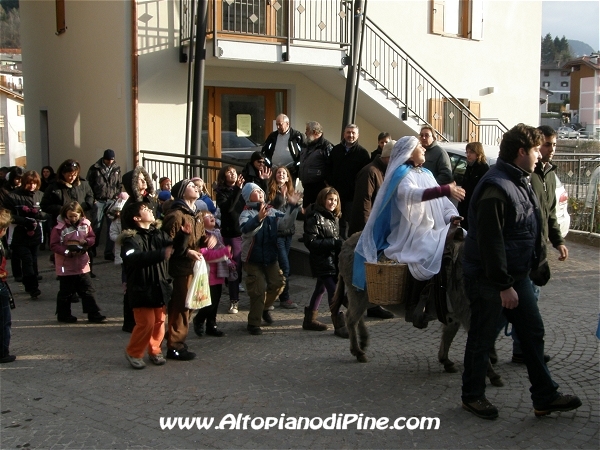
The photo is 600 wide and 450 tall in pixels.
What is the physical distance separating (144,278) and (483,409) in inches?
122

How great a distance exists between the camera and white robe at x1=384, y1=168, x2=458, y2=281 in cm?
564

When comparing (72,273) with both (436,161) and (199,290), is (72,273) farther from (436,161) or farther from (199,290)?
(436,161)

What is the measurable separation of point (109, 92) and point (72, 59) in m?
2.97

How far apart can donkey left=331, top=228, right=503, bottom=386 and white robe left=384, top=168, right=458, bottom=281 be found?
0.32 feet

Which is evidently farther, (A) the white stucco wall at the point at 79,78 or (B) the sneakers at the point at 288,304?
(A) the white stucco wall at the point at 79,78

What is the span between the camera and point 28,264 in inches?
376

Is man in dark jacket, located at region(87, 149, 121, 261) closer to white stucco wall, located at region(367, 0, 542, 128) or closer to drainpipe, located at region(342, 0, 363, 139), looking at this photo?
drainpipe, located at region(342, 0, 363, 139)

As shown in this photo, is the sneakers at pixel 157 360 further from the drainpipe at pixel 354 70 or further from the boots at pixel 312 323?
the drainpipe at pixel 354 70

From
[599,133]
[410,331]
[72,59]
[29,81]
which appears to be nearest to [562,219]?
[410,331]

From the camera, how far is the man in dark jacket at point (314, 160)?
995 centimetres

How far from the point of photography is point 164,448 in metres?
4.73

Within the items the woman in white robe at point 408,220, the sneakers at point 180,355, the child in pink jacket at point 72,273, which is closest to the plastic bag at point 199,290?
the sneakers at point 180,355

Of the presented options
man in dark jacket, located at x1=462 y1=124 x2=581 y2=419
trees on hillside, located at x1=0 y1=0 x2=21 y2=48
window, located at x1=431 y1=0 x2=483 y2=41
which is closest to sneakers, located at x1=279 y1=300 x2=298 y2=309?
man in dark jacket, located at x1=462 y1=124 x2=581 y2=419

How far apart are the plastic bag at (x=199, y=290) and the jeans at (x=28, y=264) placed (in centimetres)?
385
